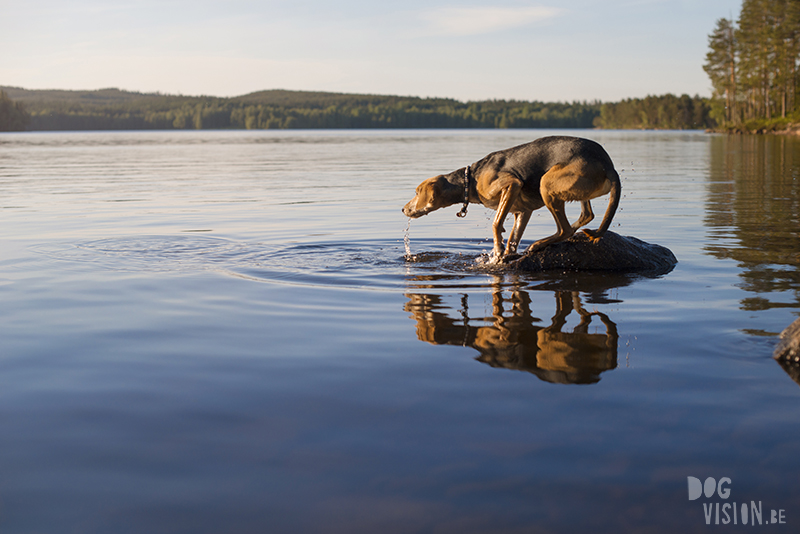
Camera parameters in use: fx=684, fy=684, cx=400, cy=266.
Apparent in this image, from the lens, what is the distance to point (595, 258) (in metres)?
10.4

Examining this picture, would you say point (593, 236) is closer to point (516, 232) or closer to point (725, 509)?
point (516, 232)

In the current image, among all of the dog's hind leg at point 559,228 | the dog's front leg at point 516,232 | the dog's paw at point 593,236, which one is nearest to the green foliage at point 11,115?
the dog's front leg at point 516,232

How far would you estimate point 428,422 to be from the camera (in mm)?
4609

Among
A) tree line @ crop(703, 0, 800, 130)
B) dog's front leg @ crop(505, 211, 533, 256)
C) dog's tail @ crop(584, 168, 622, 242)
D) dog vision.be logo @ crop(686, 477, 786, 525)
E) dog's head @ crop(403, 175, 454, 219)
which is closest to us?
dog vision.be logo @ crop(686, 477, 786, 525)

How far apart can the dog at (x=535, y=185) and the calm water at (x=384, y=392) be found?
91 centimetres

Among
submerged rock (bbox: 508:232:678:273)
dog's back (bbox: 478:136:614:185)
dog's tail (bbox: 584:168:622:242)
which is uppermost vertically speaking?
dog's back (bbox: 478:136:614:185)

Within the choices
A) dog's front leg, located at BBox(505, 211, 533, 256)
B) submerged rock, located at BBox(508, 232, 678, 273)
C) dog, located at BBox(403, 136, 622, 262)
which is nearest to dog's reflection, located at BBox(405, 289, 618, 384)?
submerged rock, located at BBox(508, 232, 678, 273)

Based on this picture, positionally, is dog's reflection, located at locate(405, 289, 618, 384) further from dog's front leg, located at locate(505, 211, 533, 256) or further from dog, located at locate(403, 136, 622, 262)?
dog's front leg, located at locate(505, 211, 533, 256)

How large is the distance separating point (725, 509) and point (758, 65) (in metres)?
114

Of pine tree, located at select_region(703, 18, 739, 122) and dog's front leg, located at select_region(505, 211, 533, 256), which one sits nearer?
dog's front leg, located at select_region(505, 211, 533, 256)

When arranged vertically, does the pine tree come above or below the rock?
above

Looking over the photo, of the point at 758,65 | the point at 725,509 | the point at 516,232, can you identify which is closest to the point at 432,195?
the point at 516,232

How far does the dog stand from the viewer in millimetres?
9781

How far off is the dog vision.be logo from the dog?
642 centimetres
